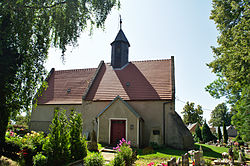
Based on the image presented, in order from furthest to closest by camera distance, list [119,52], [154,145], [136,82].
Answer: [119,52], [136,82], [154,145]

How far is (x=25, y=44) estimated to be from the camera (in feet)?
26.0

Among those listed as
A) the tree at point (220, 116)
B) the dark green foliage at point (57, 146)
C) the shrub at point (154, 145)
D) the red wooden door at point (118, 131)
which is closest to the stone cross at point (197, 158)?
the shrub at point (154, 145)

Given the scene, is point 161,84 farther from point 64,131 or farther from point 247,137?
point 64,131

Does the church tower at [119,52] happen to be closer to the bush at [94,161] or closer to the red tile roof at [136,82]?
the red tile roof at [136,82]

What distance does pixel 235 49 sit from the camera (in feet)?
44.4

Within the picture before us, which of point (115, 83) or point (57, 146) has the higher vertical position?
point (115, 83)

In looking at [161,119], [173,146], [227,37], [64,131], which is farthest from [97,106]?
[227,37]

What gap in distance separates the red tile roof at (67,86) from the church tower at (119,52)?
3.14 meters

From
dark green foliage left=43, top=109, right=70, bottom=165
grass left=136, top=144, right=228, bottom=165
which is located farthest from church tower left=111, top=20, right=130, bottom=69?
dark green foliage left=43, top=109, right=70, bottom=165

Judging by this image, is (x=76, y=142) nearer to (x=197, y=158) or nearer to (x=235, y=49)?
(x=197, y=158)

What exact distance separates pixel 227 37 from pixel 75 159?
15.1 meters

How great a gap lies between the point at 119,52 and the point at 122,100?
26.6 ft

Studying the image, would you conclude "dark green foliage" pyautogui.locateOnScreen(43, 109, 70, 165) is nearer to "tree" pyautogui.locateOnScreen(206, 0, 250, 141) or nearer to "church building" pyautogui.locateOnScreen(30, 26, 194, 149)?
"church building" pyautogui.locateOnScreen(30, 26, 194, 149)

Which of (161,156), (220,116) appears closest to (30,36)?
(161,156)
